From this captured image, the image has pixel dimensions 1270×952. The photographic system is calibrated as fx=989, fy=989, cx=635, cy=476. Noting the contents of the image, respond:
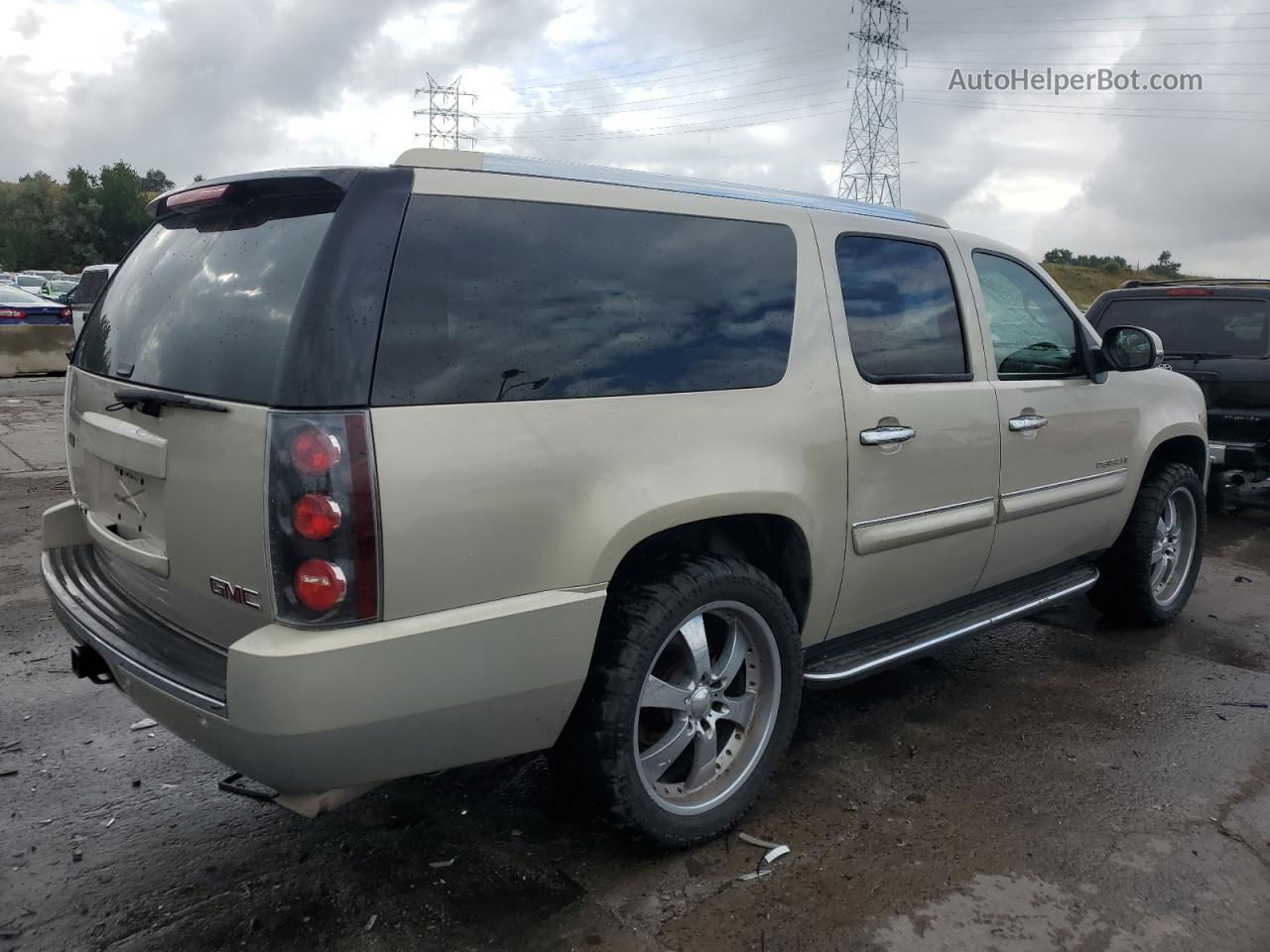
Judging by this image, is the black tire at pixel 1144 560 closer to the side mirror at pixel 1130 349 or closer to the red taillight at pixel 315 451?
the side mirror at pixel 1130 349

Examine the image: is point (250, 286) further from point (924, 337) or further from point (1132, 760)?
point (1132, 760)

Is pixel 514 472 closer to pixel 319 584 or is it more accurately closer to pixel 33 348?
pixel 319 584

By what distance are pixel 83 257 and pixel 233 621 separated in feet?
257

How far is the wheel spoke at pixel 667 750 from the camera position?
2875mm

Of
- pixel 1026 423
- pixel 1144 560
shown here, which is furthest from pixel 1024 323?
pixel 1144 560

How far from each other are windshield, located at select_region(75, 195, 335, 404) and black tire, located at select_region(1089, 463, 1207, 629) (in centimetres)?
417

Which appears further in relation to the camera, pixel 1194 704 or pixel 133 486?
pixel 1194 704

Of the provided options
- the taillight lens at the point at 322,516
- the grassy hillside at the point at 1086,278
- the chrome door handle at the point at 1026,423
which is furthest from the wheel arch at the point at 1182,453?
the grassy hillside at the point at 1086,278

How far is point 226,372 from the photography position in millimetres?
2377

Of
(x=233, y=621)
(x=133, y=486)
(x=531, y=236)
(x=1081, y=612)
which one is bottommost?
(x=1081, y=612)

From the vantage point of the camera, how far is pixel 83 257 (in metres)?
69.3

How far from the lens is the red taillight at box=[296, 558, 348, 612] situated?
2.17m

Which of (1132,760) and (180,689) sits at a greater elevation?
(180,689)

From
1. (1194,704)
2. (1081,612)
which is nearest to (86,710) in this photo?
(1194,704)
